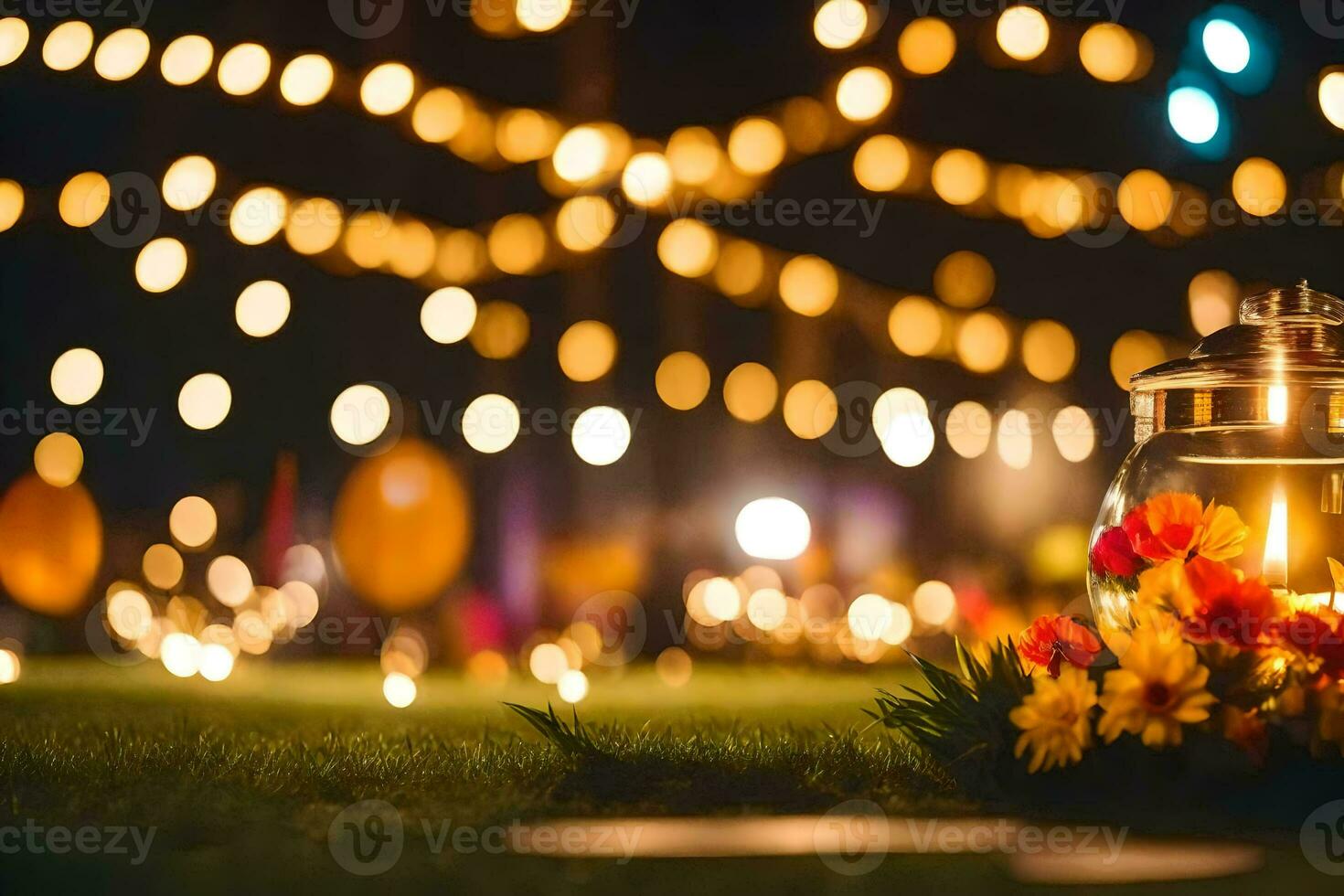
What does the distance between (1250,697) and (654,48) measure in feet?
4.00

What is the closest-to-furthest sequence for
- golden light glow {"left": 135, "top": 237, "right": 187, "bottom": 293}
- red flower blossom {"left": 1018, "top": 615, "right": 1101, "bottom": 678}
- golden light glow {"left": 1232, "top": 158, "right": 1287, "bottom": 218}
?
red flower blossom {"left": 1018, "top": 615, "right": 1101, "bottom": 678}
golden light glow {"left": 1232, "top": 158, "right": 1287, "bottom": 218}
golden light glow {"left": 135, "top": 237, "right": 187, "bottom": 293}

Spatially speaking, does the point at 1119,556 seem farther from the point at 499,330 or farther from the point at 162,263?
the point at 162,263

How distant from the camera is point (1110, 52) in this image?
1.52m

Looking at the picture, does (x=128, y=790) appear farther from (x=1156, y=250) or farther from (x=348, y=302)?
(x=1156, y=250)

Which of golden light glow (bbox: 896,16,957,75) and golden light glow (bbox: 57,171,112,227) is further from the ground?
golden light glow (bbox: 896,16,957,75)

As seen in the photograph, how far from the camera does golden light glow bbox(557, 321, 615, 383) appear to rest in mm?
1615

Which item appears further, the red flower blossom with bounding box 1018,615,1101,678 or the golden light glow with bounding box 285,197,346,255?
the golden light glow with bounding box 285,197,346,255

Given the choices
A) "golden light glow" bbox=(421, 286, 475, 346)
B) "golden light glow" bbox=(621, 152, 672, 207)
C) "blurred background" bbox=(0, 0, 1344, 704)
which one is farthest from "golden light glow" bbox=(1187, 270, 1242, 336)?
"golden light glow" bbox=(421, 286, 475, 346)

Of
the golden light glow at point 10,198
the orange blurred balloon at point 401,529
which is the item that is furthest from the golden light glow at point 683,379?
the golden light glow at point 10,198

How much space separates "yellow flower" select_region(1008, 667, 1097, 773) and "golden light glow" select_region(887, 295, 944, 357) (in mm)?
1019

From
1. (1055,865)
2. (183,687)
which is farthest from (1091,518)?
(183,687)

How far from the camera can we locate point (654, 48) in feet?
5.12

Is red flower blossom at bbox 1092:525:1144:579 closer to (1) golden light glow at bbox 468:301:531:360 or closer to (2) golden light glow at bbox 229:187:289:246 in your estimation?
(1) golden light glow at bbox 468:301:531:360

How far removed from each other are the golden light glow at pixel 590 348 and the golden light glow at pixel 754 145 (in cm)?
31
